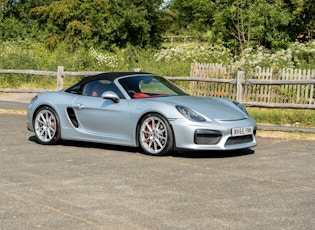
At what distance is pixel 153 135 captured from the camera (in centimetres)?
1067

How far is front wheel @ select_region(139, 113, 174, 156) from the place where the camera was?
10484 millimetres

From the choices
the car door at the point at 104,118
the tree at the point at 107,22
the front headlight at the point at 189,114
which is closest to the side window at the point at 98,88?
the car door at the point at 104,118

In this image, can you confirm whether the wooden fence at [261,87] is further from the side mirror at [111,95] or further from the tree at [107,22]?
the tree at [107,22]

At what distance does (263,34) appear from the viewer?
1362 inches

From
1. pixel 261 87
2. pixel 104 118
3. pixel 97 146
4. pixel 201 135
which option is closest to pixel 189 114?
pixel 201 135

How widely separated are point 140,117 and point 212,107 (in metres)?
1.11

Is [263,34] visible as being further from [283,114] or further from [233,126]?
[233,126]

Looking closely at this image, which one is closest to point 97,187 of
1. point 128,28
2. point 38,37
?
point 128,28

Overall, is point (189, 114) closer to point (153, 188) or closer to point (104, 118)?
point (104, 118)

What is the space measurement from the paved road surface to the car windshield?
944mm

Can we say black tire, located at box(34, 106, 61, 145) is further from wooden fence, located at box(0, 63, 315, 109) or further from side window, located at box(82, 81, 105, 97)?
wooden fence, located at box(0, 63, 315, 109)

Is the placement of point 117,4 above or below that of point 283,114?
above

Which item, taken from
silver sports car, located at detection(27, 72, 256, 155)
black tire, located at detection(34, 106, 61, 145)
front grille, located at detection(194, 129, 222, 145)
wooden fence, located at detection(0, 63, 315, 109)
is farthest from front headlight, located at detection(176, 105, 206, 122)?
wooden fence, located at detection(0, 63, 315, 109)

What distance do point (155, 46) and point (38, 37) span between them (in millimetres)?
9929
